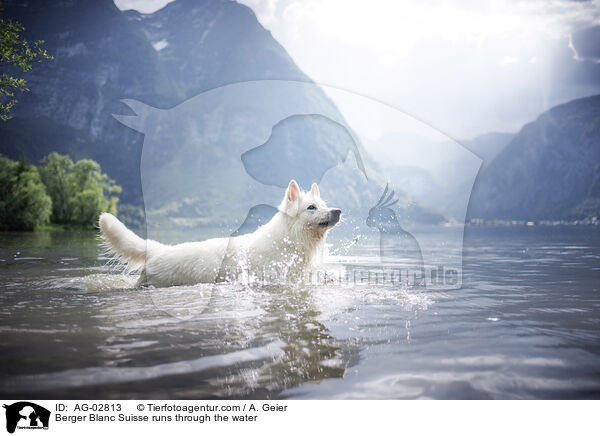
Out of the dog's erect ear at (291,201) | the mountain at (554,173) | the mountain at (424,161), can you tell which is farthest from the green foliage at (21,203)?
the mountain at (554,173)

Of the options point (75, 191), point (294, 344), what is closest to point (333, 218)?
point (294, 344)

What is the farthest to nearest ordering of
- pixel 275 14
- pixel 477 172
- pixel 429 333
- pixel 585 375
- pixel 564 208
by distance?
pixel 564 208 → pixel 275 14 → pixel 477 172 → pixel 429 333 → pixel 585 375

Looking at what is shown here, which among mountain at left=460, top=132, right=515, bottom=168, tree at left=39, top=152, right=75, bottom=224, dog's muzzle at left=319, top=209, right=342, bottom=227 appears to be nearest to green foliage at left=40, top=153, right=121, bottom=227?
tree at left=39, top=152, right=75, bottom=224

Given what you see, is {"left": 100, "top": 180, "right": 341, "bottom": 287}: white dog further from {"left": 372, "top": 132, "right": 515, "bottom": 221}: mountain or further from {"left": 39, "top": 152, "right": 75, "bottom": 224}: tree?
{"left": 39, "top": 152, "right": 75, "bottom": 224}: tree
